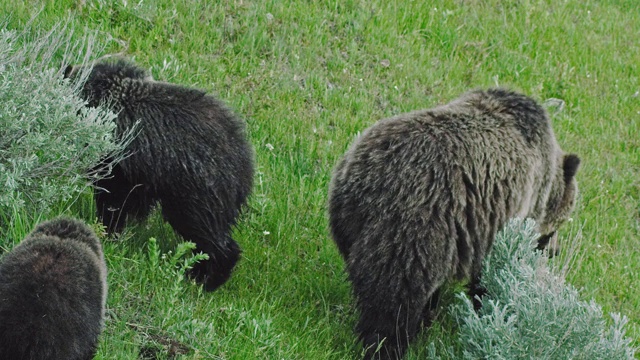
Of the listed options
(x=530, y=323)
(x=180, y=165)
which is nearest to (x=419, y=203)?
(x=530, y=323)

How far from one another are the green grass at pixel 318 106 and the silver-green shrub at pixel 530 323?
0.67 meters

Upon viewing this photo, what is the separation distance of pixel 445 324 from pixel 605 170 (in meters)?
4.24

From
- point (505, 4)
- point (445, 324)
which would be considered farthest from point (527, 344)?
point (505, 4)

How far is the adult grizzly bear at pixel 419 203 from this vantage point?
6.50 metres

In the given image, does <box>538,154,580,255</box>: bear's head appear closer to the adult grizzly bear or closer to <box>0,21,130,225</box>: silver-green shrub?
the adult grizzly bear

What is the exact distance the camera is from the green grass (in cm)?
656

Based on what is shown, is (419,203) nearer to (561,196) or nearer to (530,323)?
(530,323)

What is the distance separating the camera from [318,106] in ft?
33.7

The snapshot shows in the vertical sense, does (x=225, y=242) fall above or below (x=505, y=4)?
below

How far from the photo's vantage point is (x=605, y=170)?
437 inches

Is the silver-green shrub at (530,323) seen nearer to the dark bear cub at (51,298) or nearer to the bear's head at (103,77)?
the dark bear cub at (51,298)

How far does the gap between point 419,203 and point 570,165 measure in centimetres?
206

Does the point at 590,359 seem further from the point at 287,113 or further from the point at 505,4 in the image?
the point at 505,4

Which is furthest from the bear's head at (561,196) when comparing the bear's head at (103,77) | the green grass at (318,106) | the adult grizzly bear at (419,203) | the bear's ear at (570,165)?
the bear's head at (103,77)
